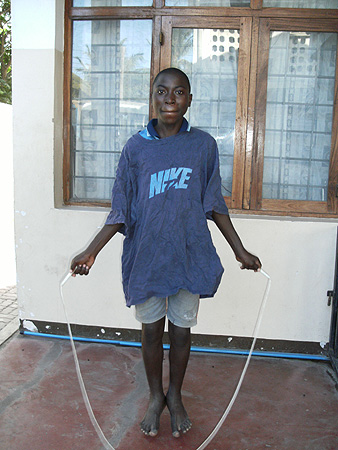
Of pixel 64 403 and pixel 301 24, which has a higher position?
pixel 301 24

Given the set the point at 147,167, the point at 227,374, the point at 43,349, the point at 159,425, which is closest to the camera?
the point at 147,167

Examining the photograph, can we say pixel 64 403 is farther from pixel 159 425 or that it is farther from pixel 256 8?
pixel 256 8

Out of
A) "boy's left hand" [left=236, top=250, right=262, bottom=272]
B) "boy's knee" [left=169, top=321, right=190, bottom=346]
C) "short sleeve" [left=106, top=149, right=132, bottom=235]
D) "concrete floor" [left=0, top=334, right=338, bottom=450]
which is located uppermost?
"short sleeve" [left=106, top=149, right=132, bottom=235]

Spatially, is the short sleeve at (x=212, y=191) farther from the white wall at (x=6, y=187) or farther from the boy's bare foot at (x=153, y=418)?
the white wall at (x=6, y=187)

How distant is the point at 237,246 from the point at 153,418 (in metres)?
1.02

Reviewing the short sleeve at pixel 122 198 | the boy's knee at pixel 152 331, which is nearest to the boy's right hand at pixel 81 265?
the short sleeve at pixel 122 198

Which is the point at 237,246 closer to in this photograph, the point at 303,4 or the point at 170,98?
the point at 170,98

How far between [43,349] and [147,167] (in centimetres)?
192

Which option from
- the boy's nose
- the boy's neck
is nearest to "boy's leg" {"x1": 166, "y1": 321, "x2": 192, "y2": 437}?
the boy's neck

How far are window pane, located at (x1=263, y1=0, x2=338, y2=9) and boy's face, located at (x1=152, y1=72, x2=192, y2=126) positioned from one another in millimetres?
1586

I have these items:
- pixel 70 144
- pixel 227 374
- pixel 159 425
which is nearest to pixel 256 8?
pixel 70 144

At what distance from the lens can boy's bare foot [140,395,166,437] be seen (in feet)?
7.22

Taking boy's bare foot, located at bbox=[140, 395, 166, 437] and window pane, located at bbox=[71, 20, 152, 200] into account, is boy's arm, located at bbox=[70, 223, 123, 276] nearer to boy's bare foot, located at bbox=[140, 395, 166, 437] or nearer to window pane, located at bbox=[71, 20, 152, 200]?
boy's bare foot, located at bbox=[140, 395, 166, 437]

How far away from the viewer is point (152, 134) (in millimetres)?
2131
